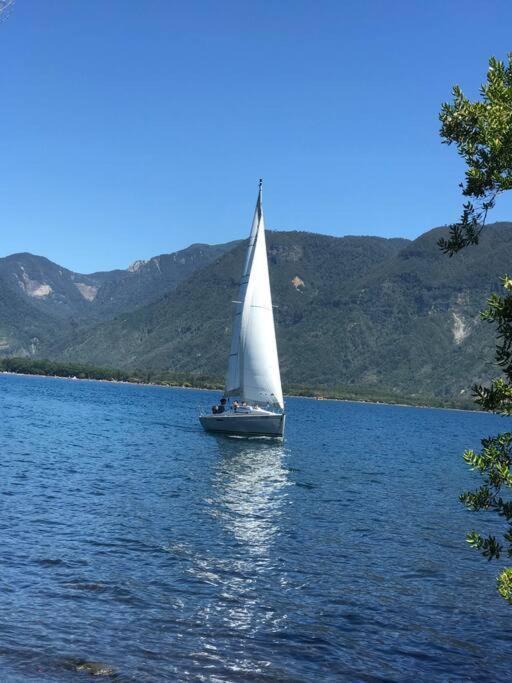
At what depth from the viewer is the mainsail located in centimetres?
5897

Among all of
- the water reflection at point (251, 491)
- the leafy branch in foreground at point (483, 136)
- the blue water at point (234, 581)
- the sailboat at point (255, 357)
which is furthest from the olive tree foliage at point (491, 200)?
the sailboat at point (255, 357)

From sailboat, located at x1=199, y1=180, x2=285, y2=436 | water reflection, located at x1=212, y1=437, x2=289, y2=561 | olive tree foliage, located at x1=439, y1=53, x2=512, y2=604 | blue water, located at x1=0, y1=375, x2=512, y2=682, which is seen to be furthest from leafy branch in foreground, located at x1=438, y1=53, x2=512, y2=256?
sailboat, located at x1=199, y1=180, x2=285, y2=436

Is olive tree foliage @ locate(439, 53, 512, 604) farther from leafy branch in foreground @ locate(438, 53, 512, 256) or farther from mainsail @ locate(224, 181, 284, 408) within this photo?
mainsail @ locate(224, 181, 284, 408)

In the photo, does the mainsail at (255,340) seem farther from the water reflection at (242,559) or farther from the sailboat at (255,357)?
the water reflection at (242,559)

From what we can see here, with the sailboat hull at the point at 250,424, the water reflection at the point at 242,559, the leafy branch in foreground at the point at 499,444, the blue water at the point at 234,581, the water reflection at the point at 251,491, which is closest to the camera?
the leafy branch in foreground at the point at 499,444

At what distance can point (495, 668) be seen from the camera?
15.6 metres

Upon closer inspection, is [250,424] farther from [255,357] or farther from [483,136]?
[483,136]

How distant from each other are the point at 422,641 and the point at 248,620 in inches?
162

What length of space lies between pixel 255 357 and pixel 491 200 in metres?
48.6

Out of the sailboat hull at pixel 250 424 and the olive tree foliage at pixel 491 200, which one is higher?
the olive tree foliage at pixel 491 200

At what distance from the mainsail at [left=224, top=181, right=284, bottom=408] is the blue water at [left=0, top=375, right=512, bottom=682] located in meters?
17.6

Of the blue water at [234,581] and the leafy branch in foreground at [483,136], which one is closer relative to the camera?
the leafy branch in foreground at [483,136]

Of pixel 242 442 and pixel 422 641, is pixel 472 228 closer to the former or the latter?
pixel 422 641

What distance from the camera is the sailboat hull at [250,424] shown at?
58.9 m
